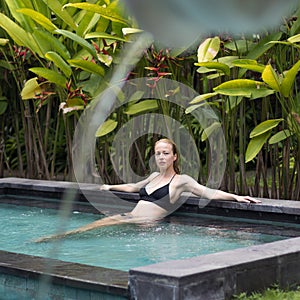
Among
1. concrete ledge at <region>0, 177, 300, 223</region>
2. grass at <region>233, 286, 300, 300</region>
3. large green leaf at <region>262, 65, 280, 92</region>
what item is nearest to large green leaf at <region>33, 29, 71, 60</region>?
concrete ledge at <region>0, 177, 300, 223</region>

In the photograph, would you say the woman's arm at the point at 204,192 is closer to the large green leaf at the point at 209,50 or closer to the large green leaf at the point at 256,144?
the large green leaf at the point at 256,144

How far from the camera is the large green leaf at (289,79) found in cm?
488

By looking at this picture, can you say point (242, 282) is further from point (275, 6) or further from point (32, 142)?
point (32, 142)

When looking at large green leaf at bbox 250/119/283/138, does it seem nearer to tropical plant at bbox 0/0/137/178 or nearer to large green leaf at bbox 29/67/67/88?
tropical plant at bbox 0/0/137/178

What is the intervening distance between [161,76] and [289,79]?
1.20 metres

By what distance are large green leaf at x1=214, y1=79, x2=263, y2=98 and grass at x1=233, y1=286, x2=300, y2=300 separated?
7.72 ft

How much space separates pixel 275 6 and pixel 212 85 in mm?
5846

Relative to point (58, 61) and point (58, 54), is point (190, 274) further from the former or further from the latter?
point (58, 54)

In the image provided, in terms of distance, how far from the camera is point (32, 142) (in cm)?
711

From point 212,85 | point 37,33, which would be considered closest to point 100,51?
point 37,33

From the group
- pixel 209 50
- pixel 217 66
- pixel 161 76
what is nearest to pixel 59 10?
pixel 161 76

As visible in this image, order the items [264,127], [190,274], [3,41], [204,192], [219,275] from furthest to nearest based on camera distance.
→ [3,41]
[264,127]
[204,192]
[219,275]
[190,274]

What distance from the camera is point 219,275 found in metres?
2.70

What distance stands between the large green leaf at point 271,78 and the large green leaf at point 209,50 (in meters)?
0.50
